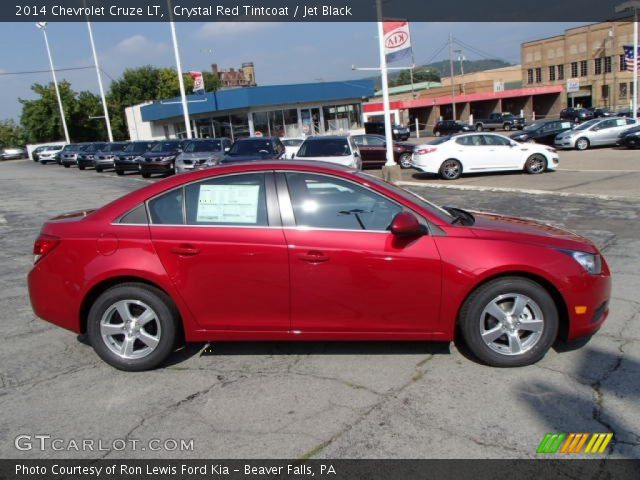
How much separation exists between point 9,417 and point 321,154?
11.7 metres

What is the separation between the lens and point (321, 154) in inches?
566

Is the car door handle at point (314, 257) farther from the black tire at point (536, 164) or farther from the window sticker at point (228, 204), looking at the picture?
the black tire at point (536, 164)

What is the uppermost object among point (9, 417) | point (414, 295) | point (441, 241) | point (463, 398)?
point (441, 241)

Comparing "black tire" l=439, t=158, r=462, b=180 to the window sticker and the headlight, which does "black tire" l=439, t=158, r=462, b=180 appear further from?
the window sticker

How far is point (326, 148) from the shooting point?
47.8ft

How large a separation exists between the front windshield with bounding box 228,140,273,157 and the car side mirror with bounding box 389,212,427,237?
1355 cm

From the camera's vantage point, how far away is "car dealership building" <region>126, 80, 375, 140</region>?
38.4 meters

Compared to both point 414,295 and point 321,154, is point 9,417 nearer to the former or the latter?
point 414,295

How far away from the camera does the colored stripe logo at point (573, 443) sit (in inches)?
113

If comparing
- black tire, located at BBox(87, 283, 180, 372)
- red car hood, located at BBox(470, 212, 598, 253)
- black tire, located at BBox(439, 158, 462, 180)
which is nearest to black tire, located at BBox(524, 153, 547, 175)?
black tire, located at BBox(439, 158, 462, 180)

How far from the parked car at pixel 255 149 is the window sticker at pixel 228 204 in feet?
41.5

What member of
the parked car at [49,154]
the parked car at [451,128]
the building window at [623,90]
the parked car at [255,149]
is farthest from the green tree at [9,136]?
the building window at [623,90]

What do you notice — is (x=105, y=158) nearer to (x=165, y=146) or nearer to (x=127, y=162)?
(x=127, y=162)

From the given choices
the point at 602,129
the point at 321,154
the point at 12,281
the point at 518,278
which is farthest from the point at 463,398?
the point at 602,129
